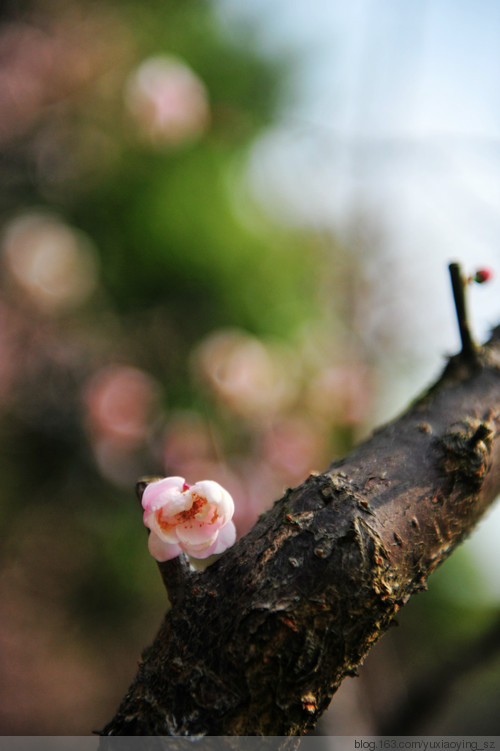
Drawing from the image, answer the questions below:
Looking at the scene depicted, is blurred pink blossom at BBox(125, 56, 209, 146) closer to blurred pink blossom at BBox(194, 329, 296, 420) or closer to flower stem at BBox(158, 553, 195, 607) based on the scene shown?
blurred pink blossom at BBox(194, 329, 296, 420)

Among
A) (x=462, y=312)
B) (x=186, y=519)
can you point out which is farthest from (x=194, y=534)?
(x=462, y=312)

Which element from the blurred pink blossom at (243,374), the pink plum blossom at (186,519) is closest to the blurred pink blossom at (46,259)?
the blurred pink blossom at (243,374)

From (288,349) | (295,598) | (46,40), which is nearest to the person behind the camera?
(295,598)

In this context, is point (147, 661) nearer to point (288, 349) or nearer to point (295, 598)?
point (295, 598)

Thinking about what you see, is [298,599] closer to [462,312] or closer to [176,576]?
[176,576]

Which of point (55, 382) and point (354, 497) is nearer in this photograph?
point (354, 497)

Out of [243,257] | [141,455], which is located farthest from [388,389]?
[141,455]
